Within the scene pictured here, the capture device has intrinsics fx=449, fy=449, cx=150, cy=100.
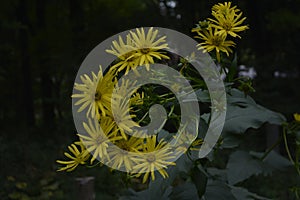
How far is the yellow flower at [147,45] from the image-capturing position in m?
0.90

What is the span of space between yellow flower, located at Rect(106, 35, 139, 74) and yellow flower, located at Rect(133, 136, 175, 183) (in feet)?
0.51

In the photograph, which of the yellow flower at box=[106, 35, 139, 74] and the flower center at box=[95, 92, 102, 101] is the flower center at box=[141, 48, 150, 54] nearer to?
the yellow flower at box=[106, 35, 139, 74]

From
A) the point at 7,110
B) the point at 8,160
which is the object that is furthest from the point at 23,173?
the point at 7,110

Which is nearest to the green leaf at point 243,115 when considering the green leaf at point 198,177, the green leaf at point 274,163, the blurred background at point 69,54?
the green leaf at point 198,177

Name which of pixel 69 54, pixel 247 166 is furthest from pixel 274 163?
pixel 69 54

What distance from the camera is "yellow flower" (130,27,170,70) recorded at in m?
0.90

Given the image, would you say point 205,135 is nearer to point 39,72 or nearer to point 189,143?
point 189,143

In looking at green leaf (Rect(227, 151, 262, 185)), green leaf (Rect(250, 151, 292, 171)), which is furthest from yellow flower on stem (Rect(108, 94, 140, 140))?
green leaf (Rect(250, 151, 292, 171))

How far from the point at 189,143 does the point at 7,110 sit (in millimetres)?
9189

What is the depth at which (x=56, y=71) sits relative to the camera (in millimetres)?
6930

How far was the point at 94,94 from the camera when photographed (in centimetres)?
83

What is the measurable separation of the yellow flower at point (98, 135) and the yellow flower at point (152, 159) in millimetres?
59

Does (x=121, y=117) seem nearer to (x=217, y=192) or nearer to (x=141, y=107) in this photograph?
(x=141, y=107)

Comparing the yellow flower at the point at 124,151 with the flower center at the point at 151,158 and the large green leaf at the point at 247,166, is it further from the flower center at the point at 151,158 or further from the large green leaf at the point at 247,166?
the large green leaf at the point at 247,166
